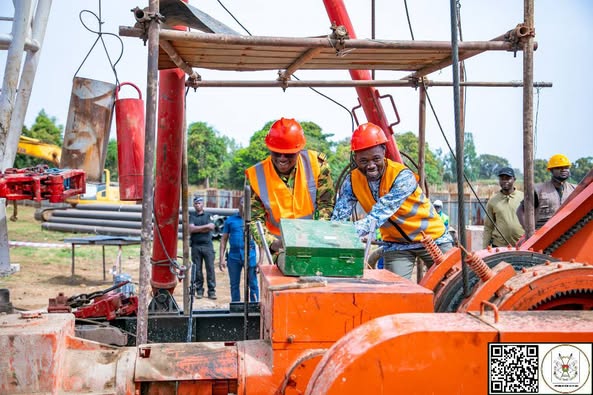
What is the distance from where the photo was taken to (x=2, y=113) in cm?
735

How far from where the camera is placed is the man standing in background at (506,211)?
7910 mm

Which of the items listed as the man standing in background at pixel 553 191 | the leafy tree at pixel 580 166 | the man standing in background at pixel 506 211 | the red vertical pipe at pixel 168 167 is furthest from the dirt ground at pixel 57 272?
the leafy tree at pixel 580 166

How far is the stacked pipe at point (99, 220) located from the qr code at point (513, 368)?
59.2 feet

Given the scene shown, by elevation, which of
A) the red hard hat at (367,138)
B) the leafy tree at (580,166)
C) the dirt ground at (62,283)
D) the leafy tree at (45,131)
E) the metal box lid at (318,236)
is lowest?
the dirt ground at (62,283)

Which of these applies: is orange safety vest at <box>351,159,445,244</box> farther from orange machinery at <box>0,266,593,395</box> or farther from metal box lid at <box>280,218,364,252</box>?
orange machinery at <box>0,266,593,395</box>

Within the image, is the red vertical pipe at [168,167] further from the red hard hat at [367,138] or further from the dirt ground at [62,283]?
the dirt ground at [62,283]

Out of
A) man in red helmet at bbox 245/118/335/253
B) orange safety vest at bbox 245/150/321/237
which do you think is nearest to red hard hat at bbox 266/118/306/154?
man in red helmet at bbox 245/118/335/253

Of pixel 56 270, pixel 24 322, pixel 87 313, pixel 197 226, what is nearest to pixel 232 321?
pixel 87 313

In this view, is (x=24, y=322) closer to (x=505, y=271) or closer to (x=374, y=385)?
(x=374, y=385)

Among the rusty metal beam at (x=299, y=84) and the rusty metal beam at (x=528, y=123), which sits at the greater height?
the rusty metal beam at (x=299, y=84)

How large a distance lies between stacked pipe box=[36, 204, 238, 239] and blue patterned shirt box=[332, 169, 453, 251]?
604 inches

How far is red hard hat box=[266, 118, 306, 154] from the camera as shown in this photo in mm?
4961

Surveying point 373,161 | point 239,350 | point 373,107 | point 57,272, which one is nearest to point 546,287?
point 239,350

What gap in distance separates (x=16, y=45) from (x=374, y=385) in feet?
21.7
